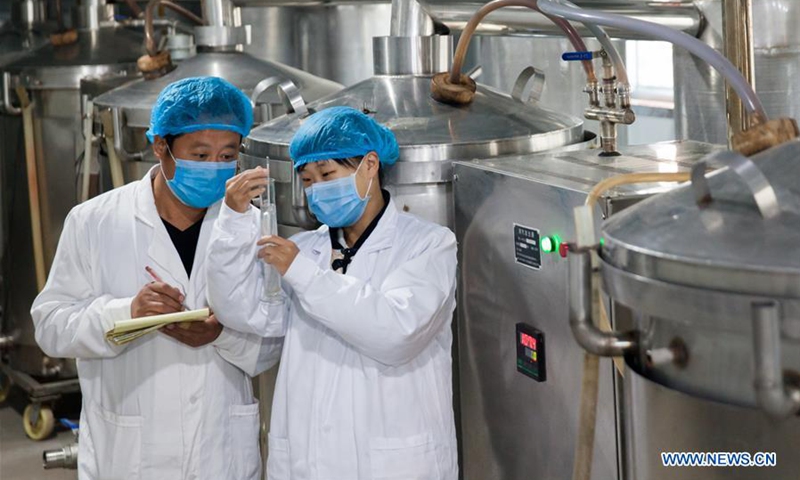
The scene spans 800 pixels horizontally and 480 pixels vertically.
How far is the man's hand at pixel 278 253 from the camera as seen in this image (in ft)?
6.66

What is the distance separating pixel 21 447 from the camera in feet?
13.8

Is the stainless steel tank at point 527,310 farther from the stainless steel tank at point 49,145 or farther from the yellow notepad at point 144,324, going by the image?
the stainless steel tank at point 49,145

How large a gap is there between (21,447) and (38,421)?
0.12 metres

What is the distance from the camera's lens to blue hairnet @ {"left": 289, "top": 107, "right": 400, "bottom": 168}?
2.13 m

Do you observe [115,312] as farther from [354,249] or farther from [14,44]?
[14,44]

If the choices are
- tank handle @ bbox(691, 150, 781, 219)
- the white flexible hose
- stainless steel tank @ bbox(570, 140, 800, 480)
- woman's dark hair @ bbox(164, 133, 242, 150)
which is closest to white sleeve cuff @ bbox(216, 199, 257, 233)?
woman's dark hair @ bbox(164, 133, 242, 150)

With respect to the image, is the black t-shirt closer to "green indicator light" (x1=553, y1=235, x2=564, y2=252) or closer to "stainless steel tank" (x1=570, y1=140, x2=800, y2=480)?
"green indicator light" (x1=553, y1=235, x2=564, y2=252)

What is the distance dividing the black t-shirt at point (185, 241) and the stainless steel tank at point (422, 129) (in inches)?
10.4

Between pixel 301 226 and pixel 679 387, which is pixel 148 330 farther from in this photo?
pixel 679 387

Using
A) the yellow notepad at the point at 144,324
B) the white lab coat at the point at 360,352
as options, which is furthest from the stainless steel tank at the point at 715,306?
the yellow notepad at the point at 144,324

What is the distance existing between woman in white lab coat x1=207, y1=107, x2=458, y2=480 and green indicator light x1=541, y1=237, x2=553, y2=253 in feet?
0.59

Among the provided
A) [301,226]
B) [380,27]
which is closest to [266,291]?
[301,226]

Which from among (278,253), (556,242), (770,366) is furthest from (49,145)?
(770,366)

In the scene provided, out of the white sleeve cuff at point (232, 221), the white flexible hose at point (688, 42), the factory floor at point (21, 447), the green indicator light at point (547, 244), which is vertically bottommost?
the factory floor at point (21, 447)
